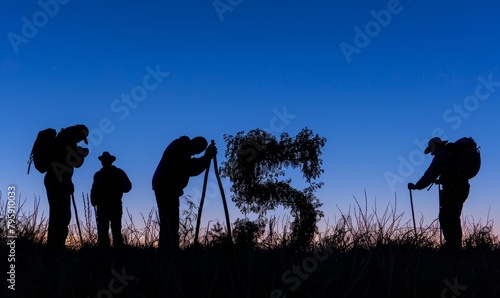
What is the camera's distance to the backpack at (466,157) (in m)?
9.86

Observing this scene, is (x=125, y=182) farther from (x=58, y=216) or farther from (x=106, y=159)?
(x=58, y=216)

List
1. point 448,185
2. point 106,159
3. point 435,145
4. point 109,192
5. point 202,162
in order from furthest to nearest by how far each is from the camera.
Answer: point 106,159
point 109,192
point 435,145
point 448,185
point 202,162

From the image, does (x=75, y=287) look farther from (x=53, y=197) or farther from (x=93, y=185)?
(x=93, y=185)

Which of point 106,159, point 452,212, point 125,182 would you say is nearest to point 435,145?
point 452,212

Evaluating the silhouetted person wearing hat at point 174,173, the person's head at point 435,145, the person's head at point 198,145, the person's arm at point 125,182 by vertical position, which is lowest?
the silhouetted person wearing hat at point 174,173

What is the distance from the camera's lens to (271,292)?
442 cm

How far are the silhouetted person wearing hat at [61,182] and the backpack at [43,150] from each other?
49 millimetres

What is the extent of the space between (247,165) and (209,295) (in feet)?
57.2

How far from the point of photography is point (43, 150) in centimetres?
826

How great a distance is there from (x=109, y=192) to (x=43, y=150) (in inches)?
116

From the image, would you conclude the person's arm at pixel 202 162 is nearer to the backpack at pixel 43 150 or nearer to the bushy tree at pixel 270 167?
the backpack at pixel 43 150

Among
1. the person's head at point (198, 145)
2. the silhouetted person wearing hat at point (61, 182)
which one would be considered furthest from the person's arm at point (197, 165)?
the silhouetted person wearing hat at point (61, 182)

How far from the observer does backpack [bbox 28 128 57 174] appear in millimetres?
8266

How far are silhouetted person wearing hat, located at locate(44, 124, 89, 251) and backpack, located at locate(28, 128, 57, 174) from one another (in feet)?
0.16
